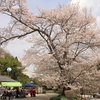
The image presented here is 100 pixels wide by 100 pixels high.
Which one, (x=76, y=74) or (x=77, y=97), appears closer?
(x=76, y=74)

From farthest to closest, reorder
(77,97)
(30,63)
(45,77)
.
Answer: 1. (77,97)
2. (30,63)
3. (45,77)

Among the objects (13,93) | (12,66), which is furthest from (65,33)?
(12,66)

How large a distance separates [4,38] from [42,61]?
13.5 ft

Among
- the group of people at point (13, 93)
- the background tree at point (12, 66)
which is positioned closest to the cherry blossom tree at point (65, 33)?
the group of people at point (13, 93)

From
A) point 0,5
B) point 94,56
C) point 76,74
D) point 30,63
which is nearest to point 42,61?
point 30,63

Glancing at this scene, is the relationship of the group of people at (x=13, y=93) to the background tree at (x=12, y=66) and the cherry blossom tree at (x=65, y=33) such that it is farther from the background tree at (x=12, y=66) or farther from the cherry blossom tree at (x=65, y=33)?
the background tree at (x=12, y=66)

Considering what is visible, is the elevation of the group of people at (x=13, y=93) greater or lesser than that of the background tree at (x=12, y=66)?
lesser

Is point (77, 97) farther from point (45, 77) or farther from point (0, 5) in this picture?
point (0, 5)

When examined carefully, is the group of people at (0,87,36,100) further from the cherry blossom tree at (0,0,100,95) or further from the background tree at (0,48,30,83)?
the background tree at (0,48,30,83)

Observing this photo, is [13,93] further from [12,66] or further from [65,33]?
[12,66]

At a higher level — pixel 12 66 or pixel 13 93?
pixel 12 66

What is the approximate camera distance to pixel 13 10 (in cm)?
1973

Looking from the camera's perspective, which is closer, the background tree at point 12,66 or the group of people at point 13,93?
the group of people at point 13,93

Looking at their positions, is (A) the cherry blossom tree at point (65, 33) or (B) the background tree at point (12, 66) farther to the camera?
(B) the background tree at point (12, 66)
